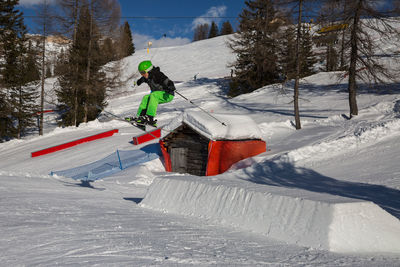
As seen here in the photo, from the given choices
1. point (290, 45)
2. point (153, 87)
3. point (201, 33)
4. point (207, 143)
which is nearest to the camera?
point (153, 87)

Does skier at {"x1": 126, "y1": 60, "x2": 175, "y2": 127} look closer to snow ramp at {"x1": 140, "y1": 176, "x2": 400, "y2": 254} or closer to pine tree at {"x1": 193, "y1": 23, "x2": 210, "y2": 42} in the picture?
snow ramp at {"x1": 140, "y1": 176, "x2": 400, "y2": 254}

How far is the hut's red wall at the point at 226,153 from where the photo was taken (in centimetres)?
1246

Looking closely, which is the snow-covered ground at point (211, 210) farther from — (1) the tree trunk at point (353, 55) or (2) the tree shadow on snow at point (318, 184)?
(1) the tree trunk at point (353, 55)

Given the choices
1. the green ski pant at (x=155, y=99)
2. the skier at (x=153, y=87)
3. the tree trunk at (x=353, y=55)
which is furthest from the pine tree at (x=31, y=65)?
the tree trunk at (x=353, y=55)

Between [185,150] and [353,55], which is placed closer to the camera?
[185,150]

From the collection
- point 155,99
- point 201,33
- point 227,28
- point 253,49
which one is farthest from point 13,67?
point 201,33

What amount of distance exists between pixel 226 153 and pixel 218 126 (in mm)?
1103

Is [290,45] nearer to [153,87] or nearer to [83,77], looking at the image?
[153,87]

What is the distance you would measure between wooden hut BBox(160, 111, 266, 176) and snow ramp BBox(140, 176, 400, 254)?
7.72 m

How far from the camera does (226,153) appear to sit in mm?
12719

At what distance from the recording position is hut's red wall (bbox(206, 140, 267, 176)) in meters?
12.5

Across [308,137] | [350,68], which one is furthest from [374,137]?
[350,68]

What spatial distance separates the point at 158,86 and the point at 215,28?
3529 inches

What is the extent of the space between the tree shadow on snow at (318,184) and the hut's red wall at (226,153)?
1398 mm
